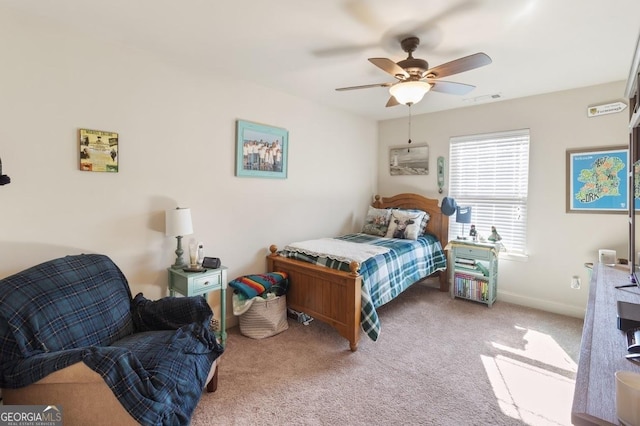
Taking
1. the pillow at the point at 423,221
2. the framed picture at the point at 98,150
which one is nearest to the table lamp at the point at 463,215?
the pillow at the point at 423,221

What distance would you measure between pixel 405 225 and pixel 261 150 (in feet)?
6.50

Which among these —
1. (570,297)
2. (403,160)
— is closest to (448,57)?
(403,160)

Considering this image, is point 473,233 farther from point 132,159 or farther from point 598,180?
point 132,159

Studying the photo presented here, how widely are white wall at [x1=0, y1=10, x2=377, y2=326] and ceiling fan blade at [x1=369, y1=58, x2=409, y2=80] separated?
1.51 m

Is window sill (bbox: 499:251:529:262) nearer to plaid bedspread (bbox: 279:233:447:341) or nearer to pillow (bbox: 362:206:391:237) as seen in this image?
plaid bedspread (bbox: 279:233:447:341)

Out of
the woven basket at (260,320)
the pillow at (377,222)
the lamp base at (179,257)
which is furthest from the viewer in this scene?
the pillow at (377,222)

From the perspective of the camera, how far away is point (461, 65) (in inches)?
79.6

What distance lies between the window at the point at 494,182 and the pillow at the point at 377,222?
881 millimetres

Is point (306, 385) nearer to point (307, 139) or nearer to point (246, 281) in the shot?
point (246, 281)

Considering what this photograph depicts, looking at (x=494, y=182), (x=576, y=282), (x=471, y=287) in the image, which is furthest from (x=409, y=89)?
(x=576, y=282)

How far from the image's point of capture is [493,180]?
3.78 meters

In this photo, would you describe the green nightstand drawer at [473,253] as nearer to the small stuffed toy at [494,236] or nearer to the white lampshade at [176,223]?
the small stuffed toy at [494,236]

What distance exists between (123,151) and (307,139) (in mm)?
1970

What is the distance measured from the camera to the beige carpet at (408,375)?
1847mm
